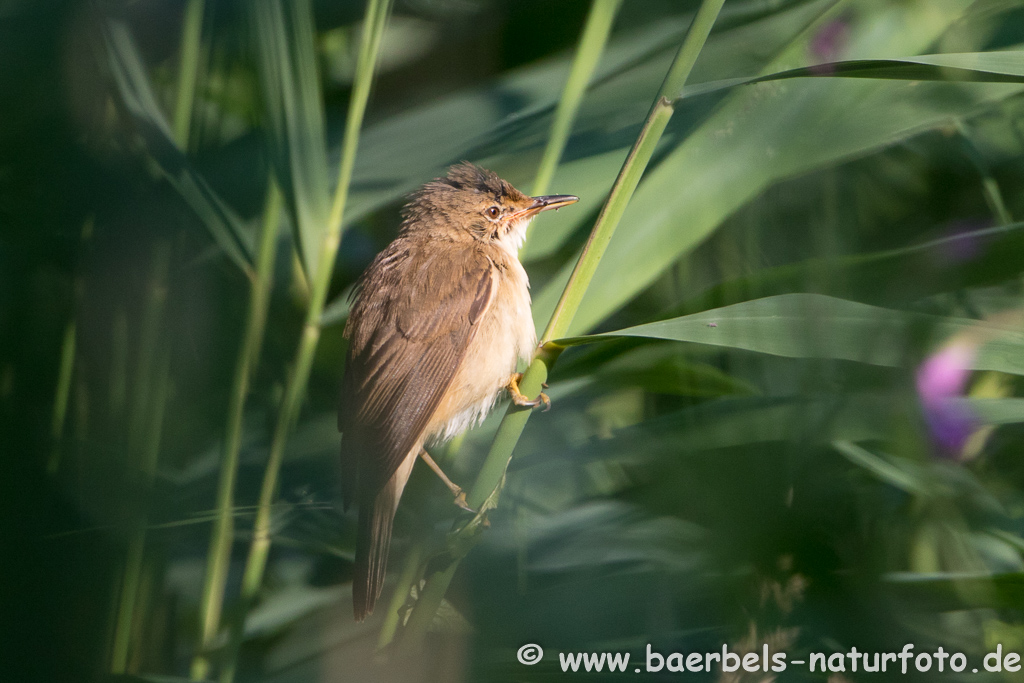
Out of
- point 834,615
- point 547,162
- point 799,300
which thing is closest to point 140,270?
point 547,162

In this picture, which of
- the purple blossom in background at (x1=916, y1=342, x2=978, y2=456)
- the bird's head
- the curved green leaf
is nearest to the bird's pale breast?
the bird's head

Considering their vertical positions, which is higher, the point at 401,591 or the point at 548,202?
the point at 548,202

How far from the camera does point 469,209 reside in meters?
1.69

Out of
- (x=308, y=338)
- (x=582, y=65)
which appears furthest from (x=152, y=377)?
(x=582, y=65)

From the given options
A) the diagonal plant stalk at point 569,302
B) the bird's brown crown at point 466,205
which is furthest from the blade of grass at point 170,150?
the diagonal plant stalk at point 569,302

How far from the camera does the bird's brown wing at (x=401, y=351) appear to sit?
1462 millimetres

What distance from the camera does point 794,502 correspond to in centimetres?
102

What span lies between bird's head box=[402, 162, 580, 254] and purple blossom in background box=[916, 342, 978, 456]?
0.93 m

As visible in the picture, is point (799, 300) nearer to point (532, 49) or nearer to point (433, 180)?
point (433, 180)

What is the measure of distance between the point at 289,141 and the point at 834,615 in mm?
1427

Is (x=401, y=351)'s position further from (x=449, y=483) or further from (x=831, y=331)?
(x=831, y=331)

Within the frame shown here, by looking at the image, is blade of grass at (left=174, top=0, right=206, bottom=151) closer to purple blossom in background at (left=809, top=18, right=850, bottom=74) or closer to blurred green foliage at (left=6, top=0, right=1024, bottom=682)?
blurred green foliage at (left=6, top=0, right=1024, bottom=682)

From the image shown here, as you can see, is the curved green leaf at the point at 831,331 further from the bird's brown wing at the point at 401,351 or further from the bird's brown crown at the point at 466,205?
the bird's brown crown at the point at 466,205

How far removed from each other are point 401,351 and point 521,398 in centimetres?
39
